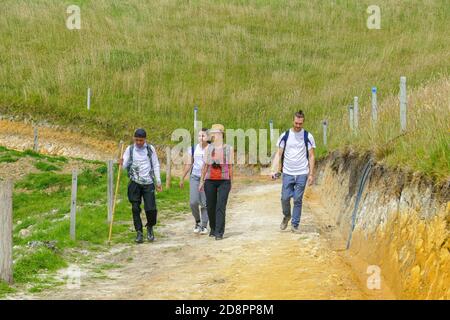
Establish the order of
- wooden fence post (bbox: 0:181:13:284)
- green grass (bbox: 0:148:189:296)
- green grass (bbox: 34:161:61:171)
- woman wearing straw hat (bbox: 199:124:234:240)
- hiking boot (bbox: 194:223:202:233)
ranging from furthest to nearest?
1. green grass (bbox: 34:161:61:171)
2. hiking boot (bbox: 194:223:202:233)
3. woman wearing straw hat (bbox: 199:124:234:240)
4. green grass (bbox: 0:148:189:296)
5. wooden fence post (bbox: 0:181:13:284)

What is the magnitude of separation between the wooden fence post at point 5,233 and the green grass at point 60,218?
0.23 metres

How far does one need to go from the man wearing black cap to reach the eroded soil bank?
3.39 m

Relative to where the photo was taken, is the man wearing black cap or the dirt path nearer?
the dirt path

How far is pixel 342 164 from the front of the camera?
50.2 ft

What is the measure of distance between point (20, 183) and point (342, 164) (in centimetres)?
1054

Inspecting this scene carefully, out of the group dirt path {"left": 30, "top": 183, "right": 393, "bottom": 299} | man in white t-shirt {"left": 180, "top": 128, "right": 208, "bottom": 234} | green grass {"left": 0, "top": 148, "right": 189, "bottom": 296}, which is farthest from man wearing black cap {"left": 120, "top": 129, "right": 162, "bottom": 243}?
man in white t-shirt {"left": 180, "top": 128, "right": 208, "bottom": 234}

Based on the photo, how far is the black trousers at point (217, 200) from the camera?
11562 mm

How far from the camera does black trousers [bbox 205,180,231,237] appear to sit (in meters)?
11.6

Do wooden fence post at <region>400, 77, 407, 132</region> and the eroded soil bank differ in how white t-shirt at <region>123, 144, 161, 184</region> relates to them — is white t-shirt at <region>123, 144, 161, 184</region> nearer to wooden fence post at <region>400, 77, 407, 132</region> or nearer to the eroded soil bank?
the eroded soil bank

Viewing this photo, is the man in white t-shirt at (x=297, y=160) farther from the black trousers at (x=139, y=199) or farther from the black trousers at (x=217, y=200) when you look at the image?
the black trousers at (x=139, y=199)

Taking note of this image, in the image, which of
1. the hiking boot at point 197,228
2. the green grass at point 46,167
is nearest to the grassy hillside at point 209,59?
the green grass at point 46,167

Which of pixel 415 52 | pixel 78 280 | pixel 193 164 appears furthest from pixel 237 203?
pixel 415 52

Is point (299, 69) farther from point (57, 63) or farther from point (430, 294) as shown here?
point (430, 294)

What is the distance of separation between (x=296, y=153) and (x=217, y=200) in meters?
1.57
